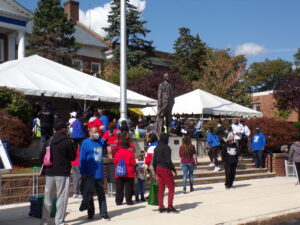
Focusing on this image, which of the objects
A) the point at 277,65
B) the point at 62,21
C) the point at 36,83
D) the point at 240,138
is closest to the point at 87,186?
the point at 36,83

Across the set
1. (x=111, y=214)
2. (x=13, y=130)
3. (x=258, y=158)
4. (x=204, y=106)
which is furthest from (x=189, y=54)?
(x=111, y=214)

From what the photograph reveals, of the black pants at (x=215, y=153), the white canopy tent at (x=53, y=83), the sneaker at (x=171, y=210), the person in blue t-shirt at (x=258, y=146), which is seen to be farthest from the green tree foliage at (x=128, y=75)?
the sneaker at (x=171, y=210)

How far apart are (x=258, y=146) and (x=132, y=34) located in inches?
1150

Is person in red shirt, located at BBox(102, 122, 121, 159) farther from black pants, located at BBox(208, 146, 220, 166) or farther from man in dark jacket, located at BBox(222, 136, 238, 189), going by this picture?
black pants, located at BBox(208, 146, 220, 166)

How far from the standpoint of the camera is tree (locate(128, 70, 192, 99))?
32688 mm

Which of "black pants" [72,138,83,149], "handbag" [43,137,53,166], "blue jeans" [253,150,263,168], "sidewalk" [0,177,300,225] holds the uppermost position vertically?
"black pants" [72,138,83,149]

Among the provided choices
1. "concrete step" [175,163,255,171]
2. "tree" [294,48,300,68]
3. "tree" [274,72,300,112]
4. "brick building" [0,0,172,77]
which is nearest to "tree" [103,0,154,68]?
"brick building" [0,0,172,77]

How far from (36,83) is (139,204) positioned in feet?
26.1

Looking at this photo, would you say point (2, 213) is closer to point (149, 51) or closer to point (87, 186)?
point (87, 186)

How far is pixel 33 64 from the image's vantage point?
17.9 metres

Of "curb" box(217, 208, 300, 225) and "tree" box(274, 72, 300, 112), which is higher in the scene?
"tree" box(274, 72, 300, 112)

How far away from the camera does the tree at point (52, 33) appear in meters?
33.8

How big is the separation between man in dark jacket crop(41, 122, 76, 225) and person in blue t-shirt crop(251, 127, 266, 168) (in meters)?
11.6

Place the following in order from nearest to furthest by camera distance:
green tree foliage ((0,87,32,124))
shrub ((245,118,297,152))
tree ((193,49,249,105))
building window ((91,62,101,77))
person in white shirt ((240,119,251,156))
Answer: green tree foliage ((0,87,32,124)) < person in white shirt ((240,119,251,156)) < shrub ((245,118,297,152)) < tree ((193,49,249,105)) < building window ((91,62,101,77))
